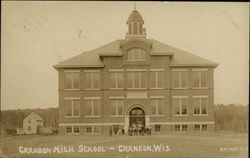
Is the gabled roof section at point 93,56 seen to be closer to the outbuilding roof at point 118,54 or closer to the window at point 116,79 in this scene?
the outbuilding roof at point 118,54

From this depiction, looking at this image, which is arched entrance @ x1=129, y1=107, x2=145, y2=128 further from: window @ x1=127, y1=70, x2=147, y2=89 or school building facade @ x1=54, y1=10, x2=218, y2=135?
window @ x1=127, y1=70, x2=147, y2=89

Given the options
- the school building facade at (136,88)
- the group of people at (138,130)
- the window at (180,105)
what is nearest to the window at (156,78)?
the school building facade at (136,88)

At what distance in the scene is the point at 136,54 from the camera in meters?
11.1

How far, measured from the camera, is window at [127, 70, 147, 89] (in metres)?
11.1

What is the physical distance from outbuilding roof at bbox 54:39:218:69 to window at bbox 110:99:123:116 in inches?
33.1

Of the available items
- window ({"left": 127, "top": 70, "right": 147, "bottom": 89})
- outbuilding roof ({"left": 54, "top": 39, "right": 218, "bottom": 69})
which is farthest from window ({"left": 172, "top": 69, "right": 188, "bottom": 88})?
window ({"left": 127, "top": 70, "right": 147, "bottom": 89})

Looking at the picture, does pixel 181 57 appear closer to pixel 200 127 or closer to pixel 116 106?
pixel 200 127

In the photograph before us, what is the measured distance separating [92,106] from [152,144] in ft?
5.03

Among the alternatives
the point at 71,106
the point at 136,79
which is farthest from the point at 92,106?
the point at 136,79

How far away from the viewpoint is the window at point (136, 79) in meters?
11.1

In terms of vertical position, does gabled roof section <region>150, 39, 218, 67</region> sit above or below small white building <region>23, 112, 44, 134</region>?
above

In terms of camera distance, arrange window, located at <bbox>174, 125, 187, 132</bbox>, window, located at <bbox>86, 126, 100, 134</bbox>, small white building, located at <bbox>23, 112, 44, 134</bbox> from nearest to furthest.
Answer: small white building, located at <bbox>23, 112, 44, 134</bbox> → window, located at <bbox>86, 126, 100, 134</bbox> → window, located at <bbox>174, 125, 187, 132</bbox>

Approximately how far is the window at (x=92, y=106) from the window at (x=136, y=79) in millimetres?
788

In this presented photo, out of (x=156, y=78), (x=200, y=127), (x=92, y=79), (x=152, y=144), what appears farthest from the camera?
(x=200, y=127)
